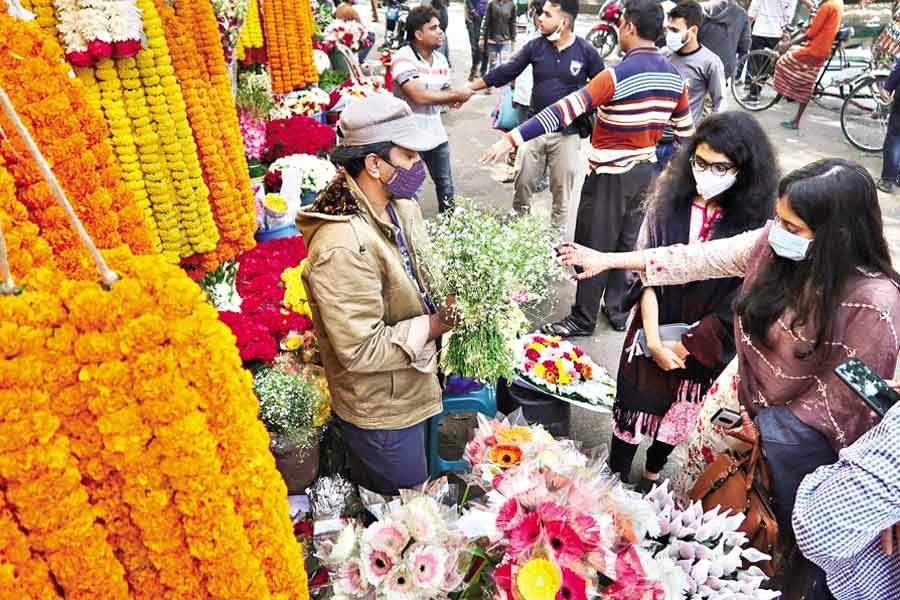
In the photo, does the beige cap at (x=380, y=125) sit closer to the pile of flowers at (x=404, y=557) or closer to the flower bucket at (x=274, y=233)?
the pile of flowers at (x=404, y=557)

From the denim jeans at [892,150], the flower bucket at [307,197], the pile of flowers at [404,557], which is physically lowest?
the denim jeans at [892,150]

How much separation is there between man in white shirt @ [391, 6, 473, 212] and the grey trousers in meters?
0.64

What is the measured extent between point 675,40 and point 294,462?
4.08m

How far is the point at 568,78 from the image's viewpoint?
16.3ft

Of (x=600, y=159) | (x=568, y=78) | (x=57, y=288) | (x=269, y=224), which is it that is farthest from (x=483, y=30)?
(x=57, y=288)

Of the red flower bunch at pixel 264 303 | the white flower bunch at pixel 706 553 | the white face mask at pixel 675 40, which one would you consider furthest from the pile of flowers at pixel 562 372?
the white face mask at pixel 675 40

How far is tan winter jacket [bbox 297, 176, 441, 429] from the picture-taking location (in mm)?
1996

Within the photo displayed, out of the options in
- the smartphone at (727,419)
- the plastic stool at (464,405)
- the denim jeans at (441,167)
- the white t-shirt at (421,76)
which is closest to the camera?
the smartphone at (727,419)

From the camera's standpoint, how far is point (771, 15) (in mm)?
9680

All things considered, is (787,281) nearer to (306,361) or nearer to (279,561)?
(279,561)

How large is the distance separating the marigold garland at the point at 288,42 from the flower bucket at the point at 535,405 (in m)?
4.24

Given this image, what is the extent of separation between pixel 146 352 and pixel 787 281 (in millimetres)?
1927

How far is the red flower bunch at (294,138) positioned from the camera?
194 inches

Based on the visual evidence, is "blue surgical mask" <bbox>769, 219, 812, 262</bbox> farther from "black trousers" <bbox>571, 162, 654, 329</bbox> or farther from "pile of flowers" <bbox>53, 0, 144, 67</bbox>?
"pile of flowers" <bbox>53, 0, 144, 67</bbox>
